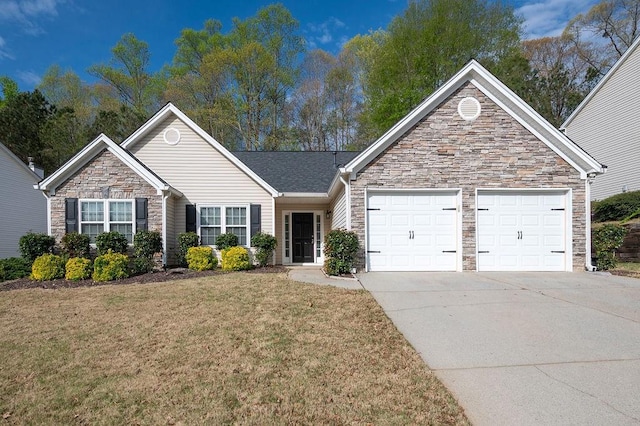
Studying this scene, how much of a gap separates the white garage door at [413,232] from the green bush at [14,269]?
36.0 feet

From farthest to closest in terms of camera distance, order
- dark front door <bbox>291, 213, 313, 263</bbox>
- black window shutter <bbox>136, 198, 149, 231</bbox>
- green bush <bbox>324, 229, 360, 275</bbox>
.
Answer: dark front door <bbox>291, 213, 313, 263</bbox> → black window shutter <bbox>136, 198, 149, 231</bbox> → green bush <bbox>324, 229, 360, 275</bbox>

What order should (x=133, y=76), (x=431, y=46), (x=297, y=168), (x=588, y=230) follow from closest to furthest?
(x=588, y=230), (x=297, y=168), (x=431, y=46), (x=133, y=76)

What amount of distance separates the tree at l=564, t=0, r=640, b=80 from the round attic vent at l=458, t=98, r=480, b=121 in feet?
71.8

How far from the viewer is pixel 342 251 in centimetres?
944

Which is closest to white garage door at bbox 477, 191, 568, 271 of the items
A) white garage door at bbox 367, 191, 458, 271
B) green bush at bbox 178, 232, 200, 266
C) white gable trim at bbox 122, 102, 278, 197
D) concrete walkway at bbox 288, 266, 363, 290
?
white garage door at bbox 367, 191, 458, 271

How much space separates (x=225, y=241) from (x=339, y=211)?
13.6ft

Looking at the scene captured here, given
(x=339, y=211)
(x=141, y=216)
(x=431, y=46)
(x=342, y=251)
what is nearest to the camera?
(x=342, y=251)

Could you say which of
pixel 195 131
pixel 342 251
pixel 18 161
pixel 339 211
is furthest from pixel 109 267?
pixel 18 161

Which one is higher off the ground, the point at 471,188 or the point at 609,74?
the point at 609,74

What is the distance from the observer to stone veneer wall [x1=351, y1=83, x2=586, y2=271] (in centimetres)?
999

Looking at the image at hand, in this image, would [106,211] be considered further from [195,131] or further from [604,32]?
[604,32]

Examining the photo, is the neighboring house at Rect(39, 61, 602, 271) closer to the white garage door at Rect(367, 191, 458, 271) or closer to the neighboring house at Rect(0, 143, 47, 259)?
the white garage door at Rect(367, 191, 458, 271)

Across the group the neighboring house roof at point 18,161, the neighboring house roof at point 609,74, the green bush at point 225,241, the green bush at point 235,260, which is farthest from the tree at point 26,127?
the neighboring house roof at point 609,74

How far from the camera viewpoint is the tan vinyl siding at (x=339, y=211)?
1053 centimetres
